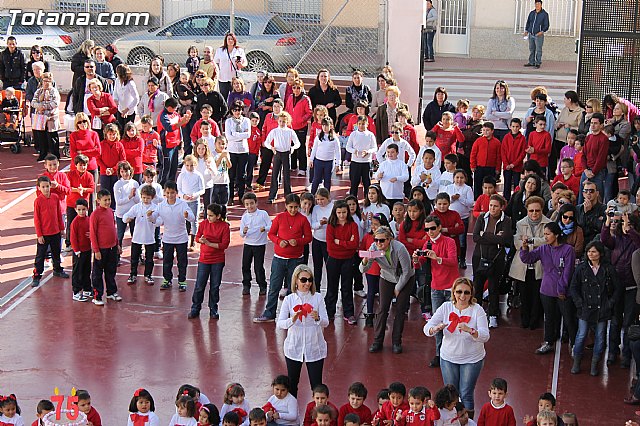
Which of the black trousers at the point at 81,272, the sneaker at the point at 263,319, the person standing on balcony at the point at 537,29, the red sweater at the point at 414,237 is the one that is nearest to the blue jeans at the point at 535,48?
the person standing on balcony at the point at 537,29

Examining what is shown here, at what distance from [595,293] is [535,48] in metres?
18.0

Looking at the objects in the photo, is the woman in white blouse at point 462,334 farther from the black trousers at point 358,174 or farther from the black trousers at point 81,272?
the black trousers at point 358,174

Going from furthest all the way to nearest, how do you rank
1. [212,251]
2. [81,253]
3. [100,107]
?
[100,107], [81,253], [212,251]

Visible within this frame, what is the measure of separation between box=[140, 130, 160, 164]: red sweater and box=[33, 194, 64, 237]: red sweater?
287 centimetres

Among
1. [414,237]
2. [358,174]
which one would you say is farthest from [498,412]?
[358,174]

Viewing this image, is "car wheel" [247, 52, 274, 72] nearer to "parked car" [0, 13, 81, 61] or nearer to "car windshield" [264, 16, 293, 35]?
"car windshield" [264, 16, 293, 35]

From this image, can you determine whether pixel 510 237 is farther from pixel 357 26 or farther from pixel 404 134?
pixel 357 26

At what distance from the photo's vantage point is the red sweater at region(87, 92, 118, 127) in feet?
65.9

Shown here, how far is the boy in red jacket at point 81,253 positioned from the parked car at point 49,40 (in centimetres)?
1458

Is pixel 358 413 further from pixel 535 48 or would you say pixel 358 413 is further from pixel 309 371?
pixel 535 48

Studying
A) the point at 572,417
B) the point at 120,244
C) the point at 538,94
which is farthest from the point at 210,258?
the point at 538,94

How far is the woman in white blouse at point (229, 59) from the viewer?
23000mm

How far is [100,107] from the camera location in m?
20.2

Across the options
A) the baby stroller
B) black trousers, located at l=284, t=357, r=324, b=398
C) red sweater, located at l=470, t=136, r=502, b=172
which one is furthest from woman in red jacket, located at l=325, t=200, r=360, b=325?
the baby stroller
